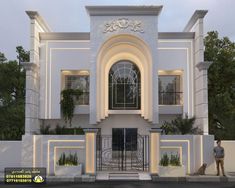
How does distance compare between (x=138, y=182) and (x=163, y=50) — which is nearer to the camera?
(x=138, y=182)

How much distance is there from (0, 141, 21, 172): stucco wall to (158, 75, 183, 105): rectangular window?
1126 centimetres

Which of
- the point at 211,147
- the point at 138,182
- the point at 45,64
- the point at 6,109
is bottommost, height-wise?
the point at 138,182

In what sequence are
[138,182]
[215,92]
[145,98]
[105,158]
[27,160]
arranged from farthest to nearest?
[215,92] → [145,98] → [105,158] → [27,160] → [138,182]

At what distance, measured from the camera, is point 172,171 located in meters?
18.9

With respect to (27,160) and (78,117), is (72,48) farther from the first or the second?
(27,160)

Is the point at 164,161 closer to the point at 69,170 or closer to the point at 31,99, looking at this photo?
the point at 69,170

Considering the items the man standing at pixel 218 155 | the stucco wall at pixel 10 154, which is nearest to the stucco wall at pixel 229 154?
the man standing at pixel 218 155

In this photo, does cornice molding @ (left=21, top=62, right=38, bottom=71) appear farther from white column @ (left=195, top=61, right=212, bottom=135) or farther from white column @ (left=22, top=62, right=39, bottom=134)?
white column @ (left=195, top=61, right=212, bottom=135)

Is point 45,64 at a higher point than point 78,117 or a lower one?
higher

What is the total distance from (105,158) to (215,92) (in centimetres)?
1265

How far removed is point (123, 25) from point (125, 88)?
209 inches

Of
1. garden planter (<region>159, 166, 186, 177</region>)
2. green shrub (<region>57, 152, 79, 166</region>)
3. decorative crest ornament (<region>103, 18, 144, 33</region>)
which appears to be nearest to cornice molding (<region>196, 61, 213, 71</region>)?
decorative crest ornament (<region>103, 18, 144, 33</region>)

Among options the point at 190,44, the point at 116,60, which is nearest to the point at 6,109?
the point at 116,60

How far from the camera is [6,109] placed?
3347 cm
